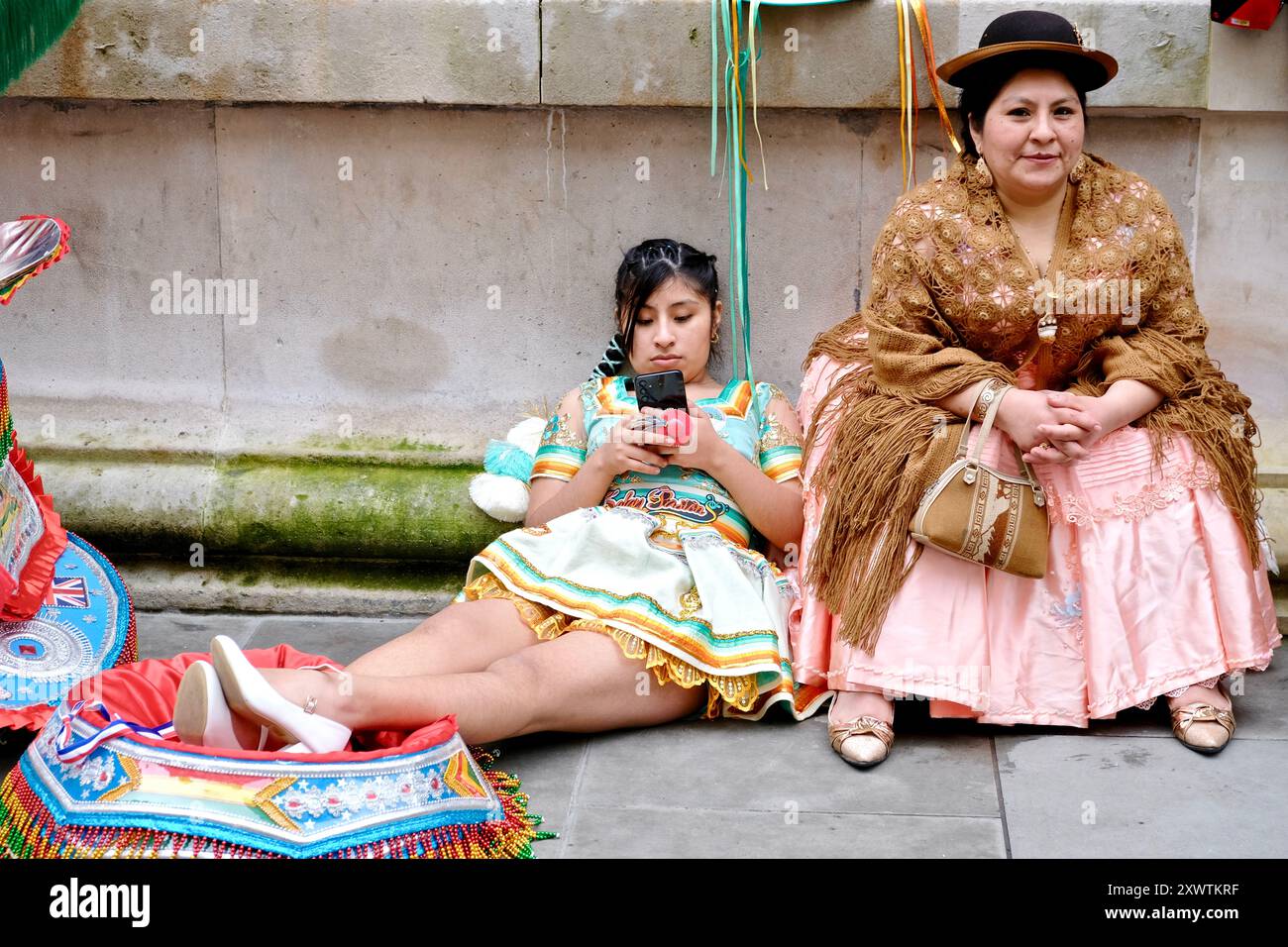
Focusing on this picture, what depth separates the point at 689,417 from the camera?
3332mm

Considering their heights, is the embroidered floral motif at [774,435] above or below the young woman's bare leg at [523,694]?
above

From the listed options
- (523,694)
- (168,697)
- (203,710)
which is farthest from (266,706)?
(523,694)

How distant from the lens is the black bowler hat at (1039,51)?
3.01 m

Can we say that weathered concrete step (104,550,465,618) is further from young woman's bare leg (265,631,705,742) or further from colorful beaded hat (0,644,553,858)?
colorful beaded hat (0,644,553,858)

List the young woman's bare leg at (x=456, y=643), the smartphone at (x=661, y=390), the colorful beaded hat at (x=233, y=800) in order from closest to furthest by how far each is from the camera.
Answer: the colorful beaded hat at (x=233, y=800) → the young woman's bare leg at (x=456, y=643) → the smartphone at (x=661, y=390)

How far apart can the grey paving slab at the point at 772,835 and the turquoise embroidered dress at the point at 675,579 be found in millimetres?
421

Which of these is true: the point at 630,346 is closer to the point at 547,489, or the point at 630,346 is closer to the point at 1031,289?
the point at 547,489

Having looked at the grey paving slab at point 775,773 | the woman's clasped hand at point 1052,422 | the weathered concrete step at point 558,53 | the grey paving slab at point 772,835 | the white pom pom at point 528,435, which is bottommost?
the grey paving slab at point 772,835

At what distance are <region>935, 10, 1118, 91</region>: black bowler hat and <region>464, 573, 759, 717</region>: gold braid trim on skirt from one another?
133 cm

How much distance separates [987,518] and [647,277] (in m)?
1.03

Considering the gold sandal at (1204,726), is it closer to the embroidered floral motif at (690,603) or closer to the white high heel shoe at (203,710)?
the embroidered floral motif at (690,603)

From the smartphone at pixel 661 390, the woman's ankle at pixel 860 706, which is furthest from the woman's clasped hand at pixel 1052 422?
the smartphone at pixel 661 390

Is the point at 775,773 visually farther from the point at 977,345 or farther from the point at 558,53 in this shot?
the point at 558,53
